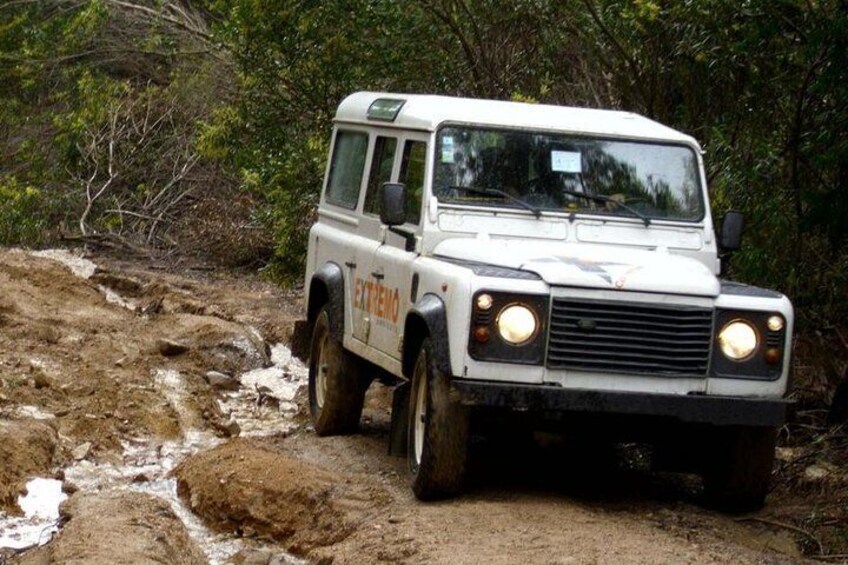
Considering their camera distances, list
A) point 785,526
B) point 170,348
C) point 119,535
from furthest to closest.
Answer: point 170,348 → point 785,526 → point 119,535

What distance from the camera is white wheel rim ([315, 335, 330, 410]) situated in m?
10.9

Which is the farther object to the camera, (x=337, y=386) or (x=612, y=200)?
(x=337, y=386)

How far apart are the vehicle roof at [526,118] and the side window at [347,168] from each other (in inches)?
31.2

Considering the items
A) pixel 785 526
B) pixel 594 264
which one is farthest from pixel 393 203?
pixel 785 526

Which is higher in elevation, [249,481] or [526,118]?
[526,118]

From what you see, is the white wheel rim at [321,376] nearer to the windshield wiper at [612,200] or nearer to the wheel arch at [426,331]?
the wheel arch at [426,331]

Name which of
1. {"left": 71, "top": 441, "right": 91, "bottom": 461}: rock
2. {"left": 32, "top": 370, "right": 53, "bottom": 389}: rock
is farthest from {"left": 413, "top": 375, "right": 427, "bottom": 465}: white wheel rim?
{"left": 32, "top": 370, "right": 53, "bottom": 389}: rock

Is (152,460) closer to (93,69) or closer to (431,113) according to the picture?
(431,113)

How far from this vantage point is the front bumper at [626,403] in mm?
7793

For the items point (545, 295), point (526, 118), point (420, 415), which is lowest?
point (420, 415)

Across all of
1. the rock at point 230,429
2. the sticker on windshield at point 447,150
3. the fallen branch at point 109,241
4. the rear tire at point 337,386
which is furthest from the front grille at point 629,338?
the fallen branch at point 109,241

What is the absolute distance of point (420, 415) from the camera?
8586 millimetres

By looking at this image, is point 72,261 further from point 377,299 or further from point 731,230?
point 731,230

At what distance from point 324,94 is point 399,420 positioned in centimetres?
781
